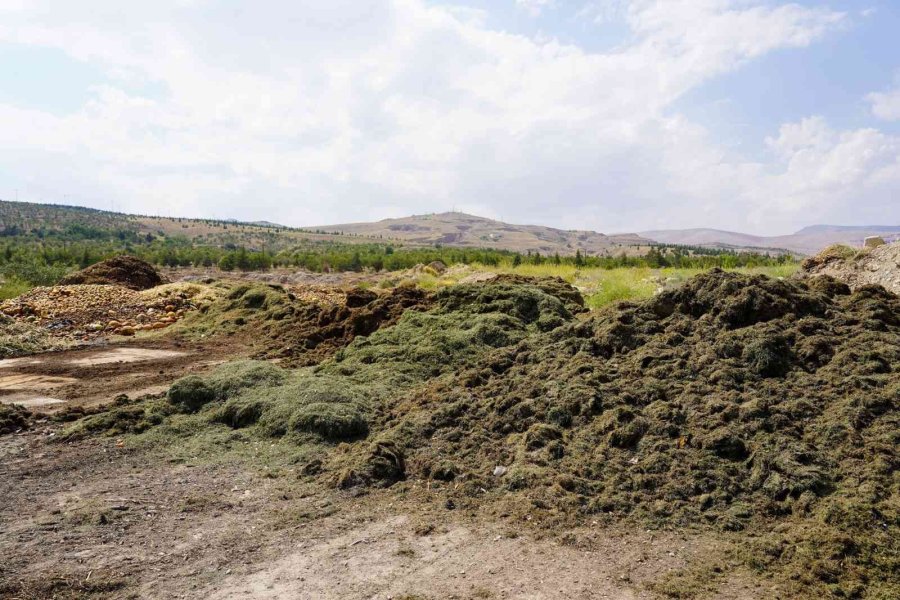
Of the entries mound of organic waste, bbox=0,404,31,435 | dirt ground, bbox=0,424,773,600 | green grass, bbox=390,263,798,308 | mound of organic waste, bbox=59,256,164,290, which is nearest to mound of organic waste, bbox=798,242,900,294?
green grass, bbox=390,263,798,308

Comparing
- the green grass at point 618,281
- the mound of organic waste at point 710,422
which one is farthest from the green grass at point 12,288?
the mound of organic waste at point 710,422

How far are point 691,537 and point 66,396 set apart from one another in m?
7.94

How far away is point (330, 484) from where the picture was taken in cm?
492

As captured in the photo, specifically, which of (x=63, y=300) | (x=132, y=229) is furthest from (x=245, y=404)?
(x=132, y=229)

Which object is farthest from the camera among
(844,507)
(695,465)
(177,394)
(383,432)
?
(177,394)

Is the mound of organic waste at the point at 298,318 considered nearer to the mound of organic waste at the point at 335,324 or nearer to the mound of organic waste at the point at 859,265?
the mound of organic waste at the point at 335,324

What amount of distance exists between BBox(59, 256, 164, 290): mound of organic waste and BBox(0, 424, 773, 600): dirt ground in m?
16.3

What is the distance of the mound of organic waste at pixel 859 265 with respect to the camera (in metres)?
10.7

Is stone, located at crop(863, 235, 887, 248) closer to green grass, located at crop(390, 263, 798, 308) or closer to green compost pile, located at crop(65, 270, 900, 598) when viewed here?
green grass, located at crop(390, 263, 798, 308)

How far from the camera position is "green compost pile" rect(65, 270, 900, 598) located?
12.8 ft

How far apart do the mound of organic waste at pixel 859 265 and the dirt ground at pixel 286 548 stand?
9.33 meters

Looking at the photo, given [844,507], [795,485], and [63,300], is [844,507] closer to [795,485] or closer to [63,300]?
[795,485]

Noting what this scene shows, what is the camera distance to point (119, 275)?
20.2 metres

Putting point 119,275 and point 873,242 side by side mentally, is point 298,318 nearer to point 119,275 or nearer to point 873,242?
point 119,275
